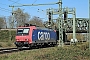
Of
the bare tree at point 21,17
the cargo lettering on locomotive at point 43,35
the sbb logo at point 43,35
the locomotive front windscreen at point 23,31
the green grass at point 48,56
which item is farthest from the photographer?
the bare tree at point 21,17

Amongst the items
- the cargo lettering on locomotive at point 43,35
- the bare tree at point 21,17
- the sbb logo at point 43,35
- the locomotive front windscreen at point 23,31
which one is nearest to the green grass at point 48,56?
the locomotive front windscreen at point 23,31

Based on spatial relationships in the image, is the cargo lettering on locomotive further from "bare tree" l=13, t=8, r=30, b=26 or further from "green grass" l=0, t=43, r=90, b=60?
"bare tree" l=13, t=8, r=30, b=26

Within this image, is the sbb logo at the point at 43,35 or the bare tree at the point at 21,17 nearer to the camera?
the sbb logo at the point at 43,35

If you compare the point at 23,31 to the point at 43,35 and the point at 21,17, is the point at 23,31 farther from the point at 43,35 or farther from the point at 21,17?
the point at 21,17

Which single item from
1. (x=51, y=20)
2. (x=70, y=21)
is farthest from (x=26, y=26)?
(x=70, y=21)

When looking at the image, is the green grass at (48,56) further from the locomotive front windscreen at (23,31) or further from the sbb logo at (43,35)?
the sbb logo at (43,35)

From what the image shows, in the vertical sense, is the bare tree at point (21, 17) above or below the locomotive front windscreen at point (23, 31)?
above

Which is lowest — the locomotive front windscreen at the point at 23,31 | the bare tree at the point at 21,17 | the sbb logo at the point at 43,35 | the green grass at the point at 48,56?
the green grass at the point at 48,56

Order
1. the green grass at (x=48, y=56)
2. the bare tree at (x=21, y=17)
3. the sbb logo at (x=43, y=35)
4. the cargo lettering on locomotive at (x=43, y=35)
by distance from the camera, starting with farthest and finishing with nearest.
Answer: the bare tree at (x=21, y=17) < the sbb logo at (x=43, y=35) < the cargo lettering on locomotive at (x=43, y=35) < the green grass at (x=48, y=56)

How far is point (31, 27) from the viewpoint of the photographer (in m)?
34.1

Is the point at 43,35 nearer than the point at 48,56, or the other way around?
the point at 48,56

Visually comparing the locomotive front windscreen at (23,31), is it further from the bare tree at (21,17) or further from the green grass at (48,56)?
the bare tree at (21,17)

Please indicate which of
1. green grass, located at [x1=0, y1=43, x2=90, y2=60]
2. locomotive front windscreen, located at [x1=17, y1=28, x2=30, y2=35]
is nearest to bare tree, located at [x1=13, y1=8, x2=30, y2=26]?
locomotive front windscreen, located at [x1=17, y1=28, x2=30, y2=35]

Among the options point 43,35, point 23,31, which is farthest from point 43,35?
point 23,31
